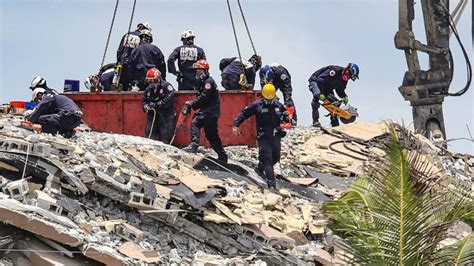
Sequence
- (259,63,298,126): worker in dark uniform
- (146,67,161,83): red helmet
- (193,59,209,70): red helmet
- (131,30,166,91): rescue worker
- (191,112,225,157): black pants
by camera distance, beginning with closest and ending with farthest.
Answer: (193,59,209,70): red helmet → (191,112,225,157): black pants → (146,67,161,83): red helmet → (131,30,166,91): rescue worker → (259,63,298,126): worker in dark uniform

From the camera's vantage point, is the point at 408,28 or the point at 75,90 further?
the point at 408,28

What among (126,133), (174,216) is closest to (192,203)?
(174,216)

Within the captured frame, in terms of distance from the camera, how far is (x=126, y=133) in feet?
65.2

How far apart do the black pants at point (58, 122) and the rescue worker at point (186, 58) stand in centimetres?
297

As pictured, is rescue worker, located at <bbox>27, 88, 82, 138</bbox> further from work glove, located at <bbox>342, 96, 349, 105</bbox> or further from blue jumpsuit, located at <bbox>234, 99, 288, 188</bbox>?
work glove, located at <bbox>342, 96, 349, 105</bbox>

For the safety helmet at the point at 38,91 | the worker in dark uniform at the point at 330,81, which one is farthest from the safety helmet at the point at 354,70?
the safety helmet at the point at 38,91

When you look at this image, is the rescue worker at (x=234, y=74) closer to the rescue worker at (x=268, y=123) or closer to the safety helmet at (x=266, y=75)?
the safety helmet at (x=266, y=75)

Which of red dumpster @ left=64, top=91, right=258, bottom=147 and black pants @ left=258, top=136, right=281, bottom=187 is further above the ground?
red dumpster @ left=64, top=91, right=258, bottom=147

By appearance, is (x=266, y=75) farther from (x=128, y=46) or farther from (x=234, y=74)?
(x=128, y=46)

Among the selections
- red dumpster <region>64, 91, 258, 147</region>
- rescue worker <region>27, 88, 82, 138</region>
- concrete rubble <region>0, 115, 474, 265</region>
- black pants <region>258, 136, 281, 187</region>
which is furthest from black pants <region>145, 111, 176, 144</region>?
black pants <region>258, 136, 281, 187</region>

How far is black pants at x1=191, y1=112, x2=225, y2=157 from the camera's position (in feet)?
59.6

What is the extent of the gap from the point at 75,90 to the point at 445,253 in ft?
37.5

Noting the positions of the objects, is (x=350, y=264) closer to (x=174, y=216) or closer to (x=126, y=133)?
(x=174, y=216)

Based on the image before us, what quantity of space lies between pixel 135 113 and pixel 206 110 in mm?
2124
